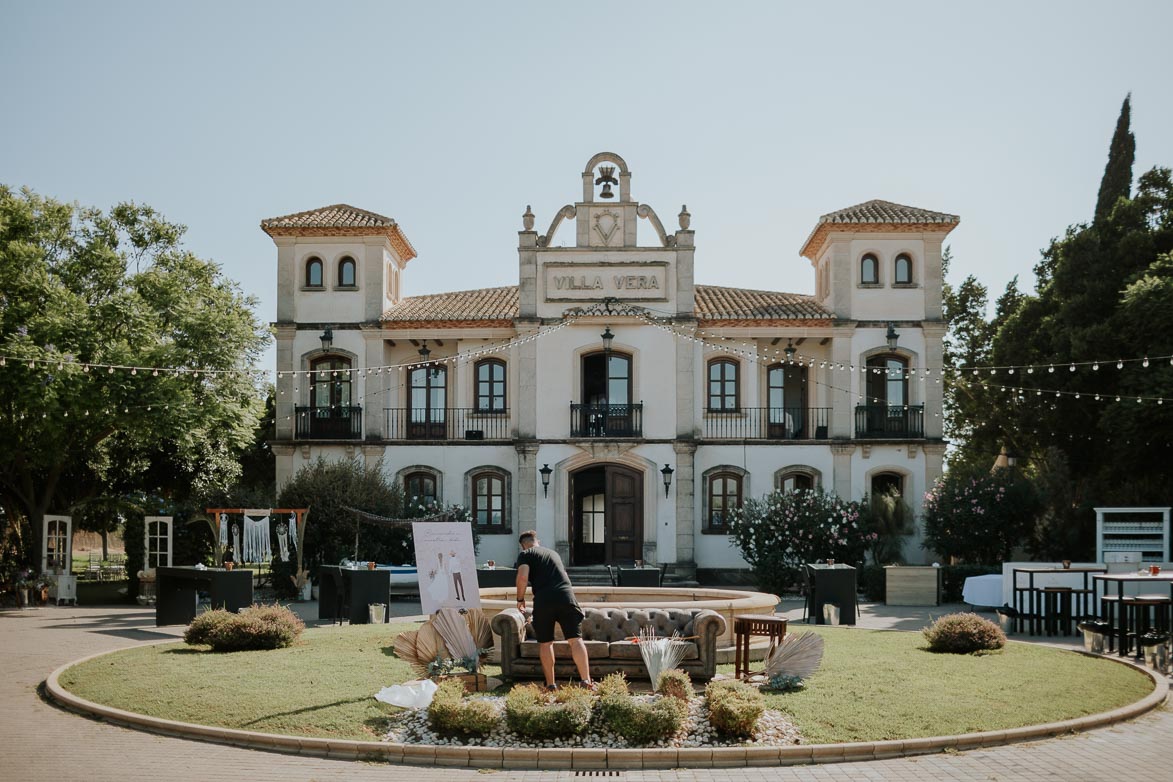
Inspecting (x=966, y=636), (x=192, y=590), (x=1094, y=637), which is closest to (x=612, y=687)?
(x=966, y=636)

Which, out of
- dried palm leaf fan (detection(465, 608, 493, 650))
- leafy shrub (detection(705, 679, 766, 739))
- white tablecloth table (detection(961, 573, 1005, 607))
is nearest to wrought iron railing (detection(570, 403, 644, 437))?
white tablecloth table (detection(961, 573, 1005, 607))

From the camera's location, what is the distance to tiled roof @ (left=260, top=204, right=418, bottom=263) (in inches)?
1146

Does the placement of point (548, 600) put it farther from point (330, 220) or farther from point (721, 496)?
point (330, 220)

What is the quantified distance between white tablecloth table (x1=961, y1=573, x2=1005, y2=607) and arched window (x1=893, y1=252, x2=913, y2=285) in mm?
9805

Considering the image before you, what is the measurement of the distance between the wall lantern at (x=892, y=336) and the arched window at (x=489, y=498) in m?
10.3

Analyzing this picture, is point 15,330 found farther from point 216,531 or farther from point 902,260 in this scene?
point 902,260

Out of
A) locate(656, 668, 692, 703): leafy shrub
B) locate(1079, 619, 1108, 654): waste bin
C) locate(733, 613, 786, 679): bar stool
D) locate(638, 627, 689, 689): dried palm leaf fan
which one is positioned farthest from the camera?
locate(1079, 619, 1108, 654): waste bin

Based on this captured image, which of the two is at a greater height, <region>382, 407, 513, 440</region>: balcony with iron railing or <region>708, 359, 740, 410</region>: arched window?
<region>708, 359, 740, 410</region>: arched window

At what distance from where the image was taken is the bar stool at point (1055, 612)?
56.2 ft

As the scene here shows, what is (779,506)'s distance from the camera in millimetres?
25516

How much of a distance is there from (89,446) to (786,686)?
19.7 meters

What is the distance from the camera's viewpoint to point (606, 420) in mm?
28781

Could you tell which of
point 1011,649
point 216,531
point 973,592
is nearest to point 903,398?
point 973,592

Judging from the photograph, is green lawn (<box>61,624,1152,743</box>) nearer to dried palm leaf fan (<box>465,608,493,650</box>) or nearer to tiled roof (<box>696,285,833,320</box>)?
dried palm leaf fan (<box>465,608,493,650</box>)
